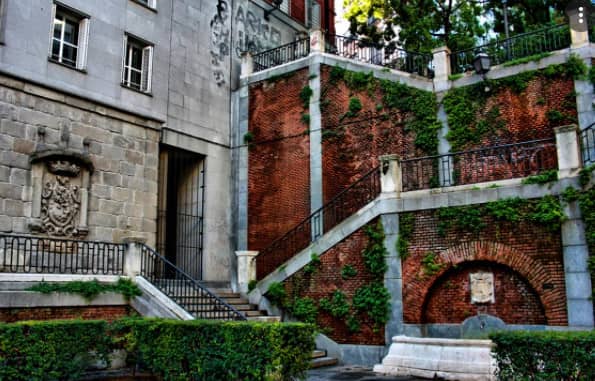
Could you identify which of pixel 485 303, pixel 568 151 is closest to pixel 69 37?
pixel 485 303

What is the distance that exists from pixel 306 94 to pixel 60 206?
8064 millimetres

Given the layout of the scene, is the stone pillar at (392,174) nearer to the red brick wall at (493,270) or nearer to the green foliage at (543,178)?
the red brick wall at (493,270)

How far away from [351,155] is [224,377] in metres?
9.41

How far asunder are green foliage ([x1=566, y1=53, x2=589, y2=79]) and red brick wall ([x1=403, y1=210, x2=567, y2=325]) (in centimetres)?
526

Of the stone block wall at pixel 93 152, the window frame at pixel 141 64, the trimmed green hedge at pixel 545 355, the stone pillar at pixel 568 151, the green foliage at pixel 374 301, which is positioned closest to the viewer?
the trimmed green hedge at pixel 545 355

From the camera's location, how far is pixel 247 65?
1983 cm

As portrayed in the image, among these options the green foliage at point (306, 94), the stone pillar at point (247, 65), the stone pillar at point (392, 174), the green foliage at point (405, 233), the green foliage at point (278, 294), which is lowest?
the green foliage at point (278, 294)

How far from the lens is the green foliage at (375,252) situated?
13.3 meters

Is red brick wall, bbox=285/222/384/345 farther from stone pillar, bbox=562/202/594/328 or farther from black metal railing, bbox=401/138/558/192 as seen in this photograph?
stone pillar, bbox=562/202/594/328

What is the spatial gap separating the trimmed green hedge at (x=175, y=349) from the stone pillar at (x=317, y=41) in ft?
34.8

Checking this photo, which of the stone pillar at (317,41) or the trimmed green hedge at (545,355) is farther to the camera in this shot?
the stone pillar at (317,41)

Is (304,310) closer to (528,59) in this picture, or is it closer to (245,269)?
(245,269)

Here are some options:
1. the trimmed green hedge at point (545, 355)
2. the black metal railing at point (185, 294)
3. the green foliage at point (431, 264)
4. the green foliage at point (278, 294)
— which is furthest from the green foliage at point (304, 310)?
the trimmed green hedge at point (545, 355)

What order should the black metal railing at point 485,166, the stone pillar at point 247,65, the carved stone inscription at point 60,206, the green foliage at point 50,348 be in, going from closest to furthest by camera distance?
the green foliage at point 50,348
the carved stone inscription at point 60,206
the black metal railing at point 485,166
the stone pillar at point 247,65
